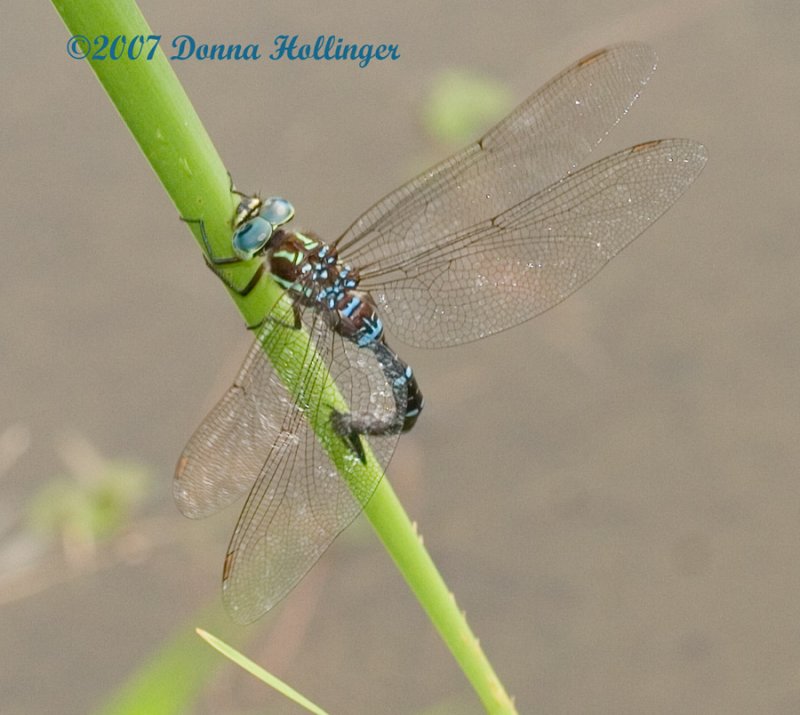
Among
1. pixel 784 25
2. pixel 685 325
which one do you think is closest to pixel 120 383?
pixel 685 325

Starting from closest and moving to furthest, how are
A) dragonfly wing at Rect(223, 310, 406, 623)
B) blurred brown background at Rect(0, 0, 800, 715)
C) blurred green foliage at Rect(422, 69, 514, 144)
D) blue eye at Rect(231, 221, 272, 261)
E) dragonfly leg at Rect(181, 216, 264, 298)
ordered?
dragonfly leg at Rect(181, 216, 264, 298), blue eye at Rect(231, 221, 272, 261), dragonfly wing at Rect(223, 310, 406, 623), blurred brown background at Rect(0, 0, 800, 715), blurred green foliage at Rect(422, 69, 514, 144)

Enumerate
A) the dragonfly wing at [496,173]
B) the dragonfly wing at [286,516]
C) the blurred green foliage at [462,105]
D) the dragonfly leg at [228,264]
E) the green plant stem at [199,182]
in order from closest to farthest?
the green plant stem at [199,182], the dragonfly leg at [228,264], the dragonfly wing at [286,516], the dragonfly wing at [496,173], the blurred green foliage at [462,105]

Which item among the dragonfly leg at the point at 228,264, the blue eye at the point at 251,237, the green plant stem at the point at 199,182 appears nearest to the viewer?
the green plant stem at the point at 199,182

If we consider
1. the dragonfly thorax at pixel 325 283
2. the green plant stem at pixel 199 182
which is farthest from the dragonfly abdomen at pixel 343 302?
the green plant stem at pixel 199 182

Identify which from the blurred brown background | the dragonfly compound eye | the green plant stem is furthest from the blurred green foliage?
the green plant stem

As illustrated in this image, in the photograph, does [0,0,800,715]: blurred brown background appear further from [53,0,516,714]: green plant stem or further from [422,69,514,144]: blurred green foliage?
[53,0,516,714]: green plant stem

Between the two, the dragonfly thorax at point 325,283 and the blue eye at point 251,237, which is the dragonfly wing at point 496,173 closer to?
the dragonfly thorax at point 325,283

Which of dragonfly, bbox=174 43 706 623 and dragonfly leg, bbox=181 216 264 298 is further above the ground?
dragonfly leg, bbox=181 216 264 298
